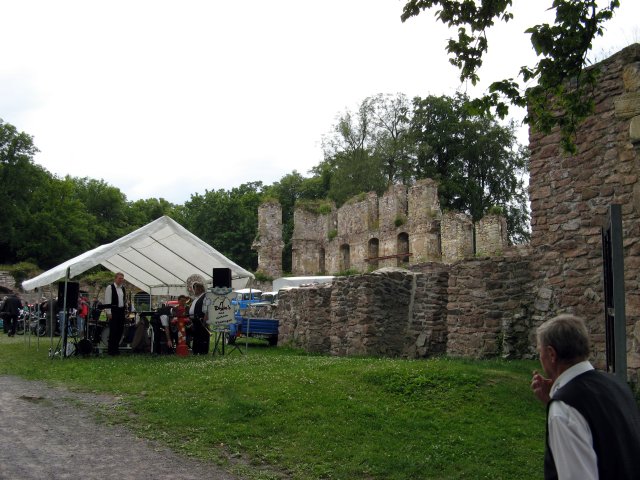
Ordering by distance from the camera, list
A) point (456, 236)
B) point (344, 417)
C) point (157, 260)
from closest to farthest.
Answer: point (344, 417), point (157, 260), point (456, 236)

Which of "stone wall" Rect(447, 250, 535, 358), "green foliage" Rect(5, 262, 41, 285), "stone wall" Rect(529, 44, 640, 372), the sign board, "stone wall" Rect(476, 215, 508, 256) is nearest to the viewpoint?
"stone wall" Rect(529, 44, 640, 372)

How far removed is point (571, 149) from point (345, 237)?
38.7 m

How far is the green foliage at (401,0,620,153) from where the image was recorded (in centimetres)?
711

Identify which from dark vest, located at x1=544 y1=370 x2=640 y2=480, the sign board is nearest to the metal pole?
dark vest, located at x1=544 y1=370 x2=640 y2=480

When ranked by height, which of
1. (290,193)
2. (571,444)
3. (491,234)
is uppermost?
(290,193)

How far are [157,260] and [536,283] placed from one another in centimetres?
1049

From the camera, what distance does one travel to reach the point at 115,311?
14.1 m

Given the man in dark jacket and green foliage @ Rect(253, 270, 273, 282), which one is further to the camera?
green foliage @ Rect(253, 270, 273, 282)

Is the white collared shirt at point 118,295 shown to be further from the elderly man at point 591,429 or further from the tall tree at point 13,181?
the tall tree at point 13,181

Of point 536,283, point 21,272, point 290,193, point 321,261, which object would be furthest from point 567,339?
point 290,193

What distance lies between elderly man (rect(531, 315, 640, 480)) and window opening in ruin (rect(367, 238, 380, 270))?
40.5 meters

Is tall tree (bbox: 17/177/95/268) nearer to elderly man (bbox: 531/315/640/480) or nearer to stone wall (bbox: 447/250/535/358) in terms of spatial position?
stone wall (bbox: 447/250/535/358)

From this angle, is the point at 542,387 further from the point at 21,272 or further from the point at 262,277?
the point at 21,272

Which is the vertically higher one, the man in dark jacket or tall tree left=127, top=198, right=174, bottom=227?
tall tree left=127, top=198, right=174, bottom=227
